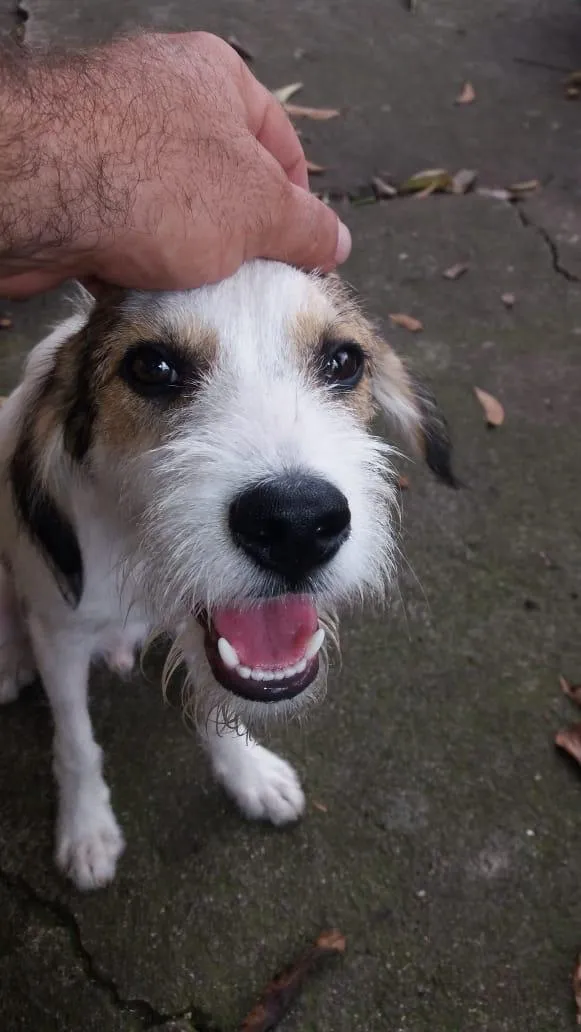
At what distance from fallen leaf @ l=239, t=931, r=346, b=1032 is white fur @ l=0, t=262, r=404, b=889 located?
356 millimetres

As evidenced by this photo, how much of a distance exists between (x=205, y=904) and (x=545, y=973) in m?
0.93

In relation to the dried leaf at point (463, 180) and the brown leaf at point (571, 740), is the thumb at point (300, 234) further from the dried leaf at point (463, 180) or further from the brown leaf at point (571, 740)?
the dried leaf at point (463, 180)

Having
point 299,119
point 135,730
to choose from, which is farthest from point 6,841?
point 299,119

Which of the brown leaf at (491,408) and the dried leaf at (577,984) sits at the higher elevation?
the brown leaf at (491,408)

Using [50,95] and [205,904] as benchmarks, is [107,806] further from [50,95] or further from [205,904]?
[50,95]

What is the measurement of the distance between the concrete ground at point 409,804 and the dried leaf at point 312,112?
1826 mm

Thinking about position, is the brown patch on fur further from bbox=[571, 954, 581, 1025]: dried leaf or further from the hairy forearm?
bbox=[571, 954, 581, 1025]: dried leaf

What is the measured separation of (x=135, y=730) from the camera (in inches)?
106

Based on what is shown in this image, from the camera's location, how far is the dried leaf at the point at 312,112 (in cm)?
530

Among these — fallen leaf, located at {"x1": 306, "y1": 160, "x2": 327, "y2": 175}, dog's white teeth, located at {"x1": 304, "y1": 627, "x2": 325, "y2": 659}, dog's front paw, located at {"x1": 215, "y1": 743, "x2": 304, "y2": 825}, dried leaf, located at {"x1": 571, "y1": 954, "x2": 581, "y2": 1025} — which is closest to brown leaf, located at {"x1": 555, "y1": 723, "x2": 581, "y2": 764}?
dried leaf, located at {"x1": 571, "y1": 954, "x2": 581, "y2": 1025}

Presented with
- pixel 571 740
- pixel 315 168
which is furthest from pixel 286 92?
pixel 571 740

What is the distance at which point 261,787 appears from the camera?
2.46m

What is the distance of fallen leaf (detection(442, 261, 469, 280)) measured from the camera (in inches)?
168

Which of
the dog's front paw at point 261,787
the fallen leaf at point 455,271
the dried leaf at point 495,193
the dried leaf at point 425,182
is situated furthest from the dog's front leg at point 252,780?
the dried leaf at point 495,193
